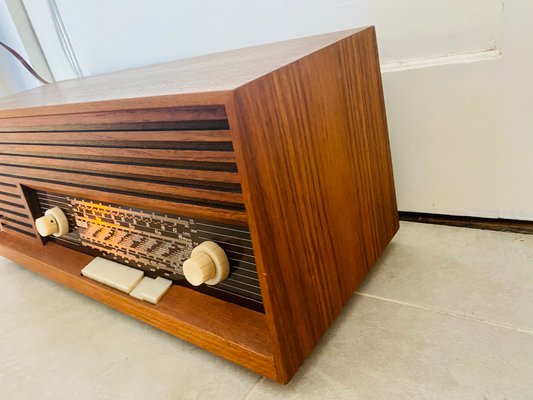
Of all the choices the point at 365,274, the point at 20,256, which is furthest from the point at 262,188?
the point at 20,256

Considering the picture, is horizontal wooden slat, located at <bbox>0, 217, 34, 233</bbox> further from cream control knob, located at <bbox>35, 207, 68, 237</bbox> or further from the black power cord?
the black power cord

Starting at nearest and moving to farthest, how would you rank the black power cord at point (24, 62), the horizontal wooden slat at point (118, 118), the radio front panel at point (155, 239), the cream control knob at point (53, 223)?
the horizontal wooden slat at point (118, 118)
the radio front panel at point (155, 239)
the cream control knob at point (53, 223)
the black power cord at point (24, 62)

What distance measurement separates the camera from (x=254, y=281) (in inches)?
20.5

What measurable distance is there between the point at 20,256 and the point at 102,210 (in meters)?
0.31

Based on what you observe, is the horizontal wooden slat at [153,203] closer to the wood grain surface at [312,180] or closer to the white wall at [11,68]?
the wood grain surface at [312,180]

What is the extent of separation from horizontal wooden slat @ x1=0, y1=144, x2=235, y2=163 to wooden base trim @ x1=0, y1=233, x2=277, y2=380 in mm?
207

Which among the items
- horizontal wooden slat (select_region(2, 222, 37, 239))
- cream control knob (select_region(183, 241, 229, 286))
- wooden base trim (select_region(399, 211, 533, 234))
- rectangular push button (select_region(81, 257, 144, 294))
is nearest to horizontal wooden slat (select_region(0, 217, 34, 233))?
horizontal wooden slat (select_region(2, 222, 37, 239))

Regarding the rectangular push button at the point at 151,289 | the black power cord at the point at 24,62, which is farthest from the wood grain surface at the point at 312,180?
the black power cord at the point at 24,62

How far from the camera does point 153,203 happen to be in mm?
543

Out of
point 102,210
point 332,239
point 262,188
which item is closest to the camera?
point 262,188

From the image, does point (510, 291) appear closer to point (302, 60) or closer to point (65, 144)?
point (302, 60)

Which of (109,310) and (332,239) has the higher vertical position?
(332,239)

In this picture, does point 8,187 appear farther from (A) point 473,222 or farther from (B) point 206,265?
(A) point 473,222

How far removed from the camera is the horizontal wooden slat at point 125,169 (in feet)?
1.44
